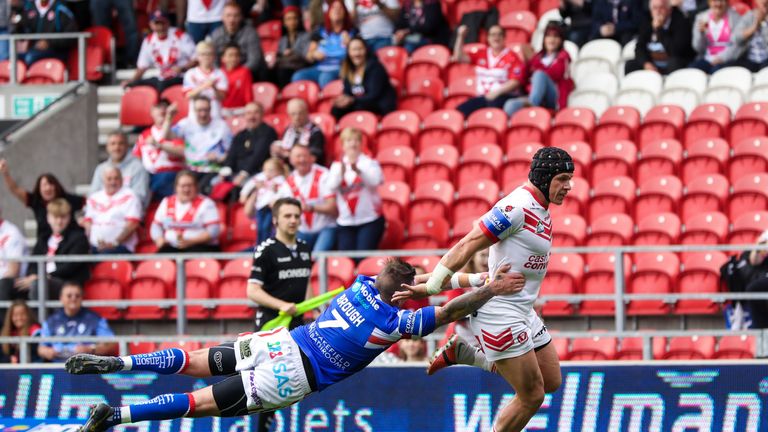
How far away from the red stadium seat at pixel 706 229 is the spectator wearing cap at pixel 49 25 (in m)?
8.62

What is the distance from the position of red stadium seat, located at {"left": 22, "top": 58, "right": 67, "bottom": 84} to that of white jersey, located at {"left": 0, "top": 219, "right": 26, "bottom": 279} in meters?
3.70

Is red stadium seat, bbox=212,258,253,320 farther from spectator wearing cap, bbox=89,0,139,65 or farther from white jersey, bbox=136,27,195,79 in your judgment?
spectator wearing cap, bbox=89,0,139,65

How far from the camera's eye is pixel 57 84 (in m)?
17.6

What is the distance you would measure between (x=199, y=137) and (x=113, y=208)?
1431mm

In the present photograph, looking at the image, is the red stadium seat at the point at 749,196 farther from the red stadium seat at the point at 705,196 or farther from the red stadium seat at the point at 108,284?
the red stadium seat at the point at 108,284

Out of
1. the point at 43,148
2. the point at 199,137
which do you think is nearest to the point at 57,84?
the point at 43,148

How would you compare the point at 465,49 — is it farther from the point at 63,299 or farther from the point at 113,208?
the point at 63,299

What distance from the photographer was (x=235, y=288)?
46.1 feet

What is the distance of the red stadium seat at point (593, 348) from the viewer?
12570 mm

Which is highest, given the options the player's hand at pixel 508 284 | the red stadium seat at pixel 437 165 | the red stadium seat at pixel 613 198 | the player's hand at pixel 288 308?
the red stadium seat at pixel 437 165

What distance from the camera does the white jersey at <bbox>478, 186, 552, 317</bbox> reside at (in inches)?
349

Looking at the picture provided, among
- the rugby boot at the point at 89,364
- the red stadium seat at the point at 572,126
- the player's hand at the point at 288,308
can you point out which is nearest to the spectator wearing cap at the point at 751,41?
the red stadium seat at the point at 572,126

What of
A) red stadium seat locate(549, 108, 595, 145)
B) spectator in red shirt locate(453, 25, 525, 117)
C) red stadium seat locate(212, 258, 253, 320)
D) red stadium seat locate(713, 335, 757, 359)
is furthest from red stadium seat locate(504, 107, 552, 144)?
red stadium seat locate(713, 335, 757, 359)

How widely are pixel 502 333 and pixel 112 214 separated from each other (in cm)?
679
